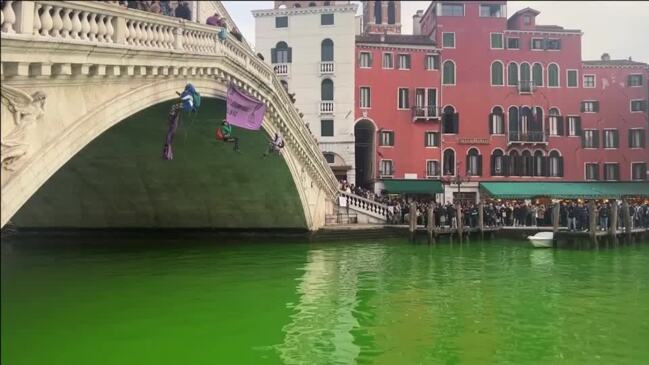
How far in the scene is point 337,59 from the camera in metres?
27.5

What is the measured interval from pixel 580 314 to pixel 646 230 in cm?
1331

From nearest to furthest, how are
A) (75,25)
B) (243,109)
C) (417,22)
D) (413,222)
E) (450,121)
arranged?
(75,25) < (243,109) < (413,222) < (450,121) < (417,22)

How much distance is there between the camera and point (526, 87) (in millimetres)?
27797

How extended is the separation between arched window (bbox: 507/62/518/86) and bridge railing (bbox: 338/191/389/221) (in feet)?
35.0

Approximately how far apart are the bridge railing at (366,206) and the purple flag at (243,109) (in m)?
9.18

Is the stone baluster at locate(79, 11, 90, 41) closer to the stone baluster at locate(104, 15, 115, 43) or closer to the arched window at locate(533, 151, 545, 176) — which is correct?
the stone baluster at locate(104, 15, 115, 43)

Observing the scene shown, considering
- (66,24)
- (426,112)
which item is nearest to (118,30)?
(66,24)

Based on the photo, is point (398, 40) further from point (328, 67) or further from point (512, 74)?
point (512, 74)

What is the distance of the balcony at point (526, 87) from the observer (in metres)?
27.8

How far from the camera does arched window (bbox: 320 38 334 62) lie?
27547 mm

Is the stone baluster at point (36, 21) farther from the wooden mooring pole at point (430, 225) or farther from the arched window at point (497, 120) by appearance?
the arched window at point (497, 120)

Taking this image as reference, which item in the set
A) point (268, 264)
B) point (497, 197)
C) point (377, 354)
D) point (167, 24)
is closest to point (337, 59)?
point (497, 197)

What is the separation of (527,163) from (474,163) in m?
2.53

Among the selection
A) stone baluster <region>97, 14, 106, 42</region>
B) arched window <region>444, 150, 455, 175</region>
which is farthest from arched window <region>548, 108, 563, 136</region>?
stone baluster <region>97, 14, 106, 42</region>
